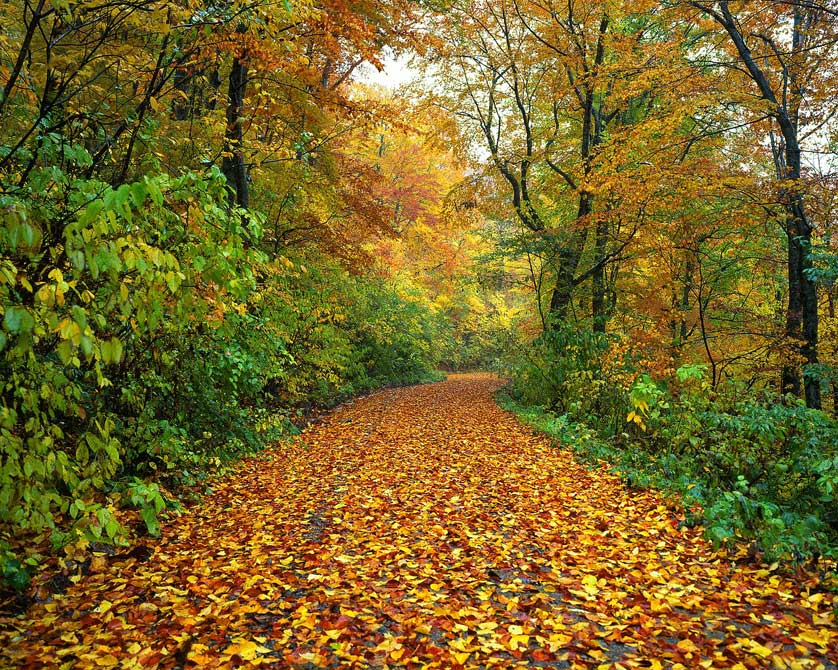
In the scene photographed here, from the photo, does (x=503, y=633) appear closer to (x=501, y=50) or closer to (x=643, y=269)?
(x=643, y=269)

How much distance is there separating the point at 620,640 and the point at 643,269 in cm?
973

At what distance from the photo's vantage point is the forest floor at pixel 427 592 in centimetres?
251

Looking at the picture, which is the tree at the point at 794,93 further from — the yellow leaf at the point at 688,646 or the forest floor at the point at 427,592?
the yellow leaf at the point at 688,646

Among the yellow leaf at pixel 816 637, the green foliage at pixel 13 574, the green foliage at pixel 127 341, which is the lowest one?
the yellow leaf at pixel 816 637

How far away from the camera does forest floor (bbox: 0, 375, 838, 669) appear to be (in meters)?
2.51

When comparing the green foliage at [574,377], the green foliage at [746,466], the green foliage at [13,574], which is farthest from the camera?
the green foliage at [574,377]

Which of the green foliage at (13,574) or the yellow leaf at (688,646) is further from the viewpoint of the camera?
the green foliage at (13,574)

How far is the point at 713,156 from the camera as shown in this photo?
1011 cm

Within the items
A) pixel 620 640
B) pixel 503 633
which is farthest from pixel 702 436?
pixel 503 633

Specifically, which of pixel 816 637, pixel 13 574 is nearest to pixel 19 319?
pixel 13 574

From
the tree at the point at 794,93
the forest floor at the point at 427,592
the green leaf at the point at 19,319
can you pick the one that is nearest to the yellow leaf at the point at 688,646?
the forest floor at the point at 427,592

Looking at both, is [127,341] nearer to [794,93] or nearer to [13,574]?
[13,574]

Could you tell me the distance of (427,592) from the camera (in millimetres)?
3170

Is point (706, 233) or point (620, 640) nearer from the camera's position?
point (620, 640)
